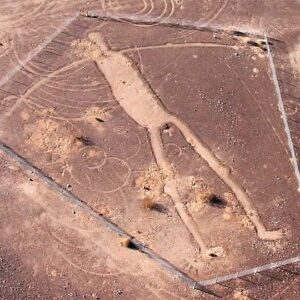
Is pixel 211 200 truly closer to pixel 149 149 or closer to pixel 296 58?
pixel 149 149

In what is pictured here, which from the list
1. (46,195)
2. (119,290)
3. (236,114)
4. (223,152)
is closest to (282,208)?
(223,152)

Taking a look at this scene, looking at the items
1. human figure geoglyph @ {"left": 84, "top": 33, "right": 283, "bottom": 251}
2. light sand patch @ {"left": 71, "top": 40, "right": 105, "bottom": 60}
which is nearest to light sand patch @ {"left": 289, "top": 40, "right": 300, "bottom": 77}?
human figure geoglyph @ {"left": 84, "top": 33, "right": 283, "bottom": 251}

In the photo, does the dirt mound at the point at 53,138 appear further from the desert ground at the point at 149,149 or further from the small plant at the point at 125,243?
the small plant at the point at 125,243

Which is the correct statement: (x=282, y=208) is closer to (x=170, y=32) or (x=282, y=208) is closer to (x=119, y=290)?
(x=119, y=290)

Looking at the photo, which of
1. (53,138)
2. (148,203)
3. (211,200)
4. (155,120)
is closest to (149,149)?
(155,120)

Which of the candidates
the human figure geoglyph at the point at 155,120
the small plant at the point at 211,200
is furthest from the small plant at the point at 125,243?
the small plant at the point at 211,200

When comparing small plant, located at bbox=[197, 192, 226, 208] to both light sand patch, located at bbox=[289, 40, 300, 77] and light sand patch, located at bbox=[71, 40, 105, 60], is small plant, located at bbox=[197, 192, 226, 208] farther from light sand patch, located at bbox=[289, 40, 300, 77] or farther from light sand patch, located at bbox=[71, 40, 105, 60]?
light sand patch, located at bbox=[71, 40, 105, 60]

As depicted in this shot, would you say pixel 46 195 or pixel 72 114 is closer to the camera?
pixel 46 195

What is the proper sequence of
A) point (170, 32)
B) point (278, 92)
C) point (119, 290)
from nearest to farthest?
1. point (119, 290)
2. point (278, 92)
3. point (170, 32)
